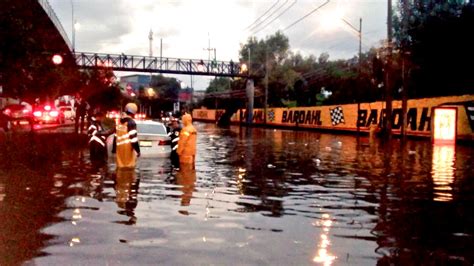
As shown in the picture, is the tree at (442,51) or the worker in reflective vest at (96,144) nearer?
the worker in reflective vest at (96,144)

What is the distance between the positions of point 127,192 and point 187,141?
3742 mm

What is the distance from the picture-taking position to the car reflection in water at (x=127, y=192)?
1002cm

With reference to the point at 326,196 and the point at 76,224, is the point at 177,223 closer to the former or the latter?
the point at 76,224

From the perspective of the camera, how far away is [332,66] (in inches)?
4437

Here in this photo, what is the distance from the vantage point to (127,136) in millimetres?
14133

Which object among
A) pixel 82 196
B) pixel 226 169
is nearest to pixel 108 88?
pixel 226 169

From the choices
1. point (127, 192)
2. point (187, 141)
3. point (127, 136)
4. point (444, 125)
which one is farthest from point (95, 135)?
point (444, 125)

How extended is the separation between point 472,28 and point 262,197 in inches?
1468

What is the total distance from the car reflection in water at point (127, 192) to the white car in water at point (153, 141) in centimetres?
376

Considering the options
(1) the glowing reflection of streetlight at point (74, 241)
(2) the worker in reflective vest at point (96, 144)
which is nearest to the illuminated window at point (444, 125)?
(2) the worker in reflective vest at point (96, 144)

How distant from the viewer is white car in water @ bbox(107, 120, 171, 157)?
63.2ft

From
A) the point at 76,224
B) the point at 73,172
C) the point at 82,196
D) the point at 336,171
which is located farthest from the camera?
the point at 336,171

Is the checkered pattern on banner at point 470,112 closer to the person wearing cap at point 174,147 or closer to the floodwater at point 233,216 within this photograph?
the floodwater at point 233,216

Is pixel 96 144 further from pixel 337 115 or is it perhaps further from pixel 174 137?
pixel 337 115
